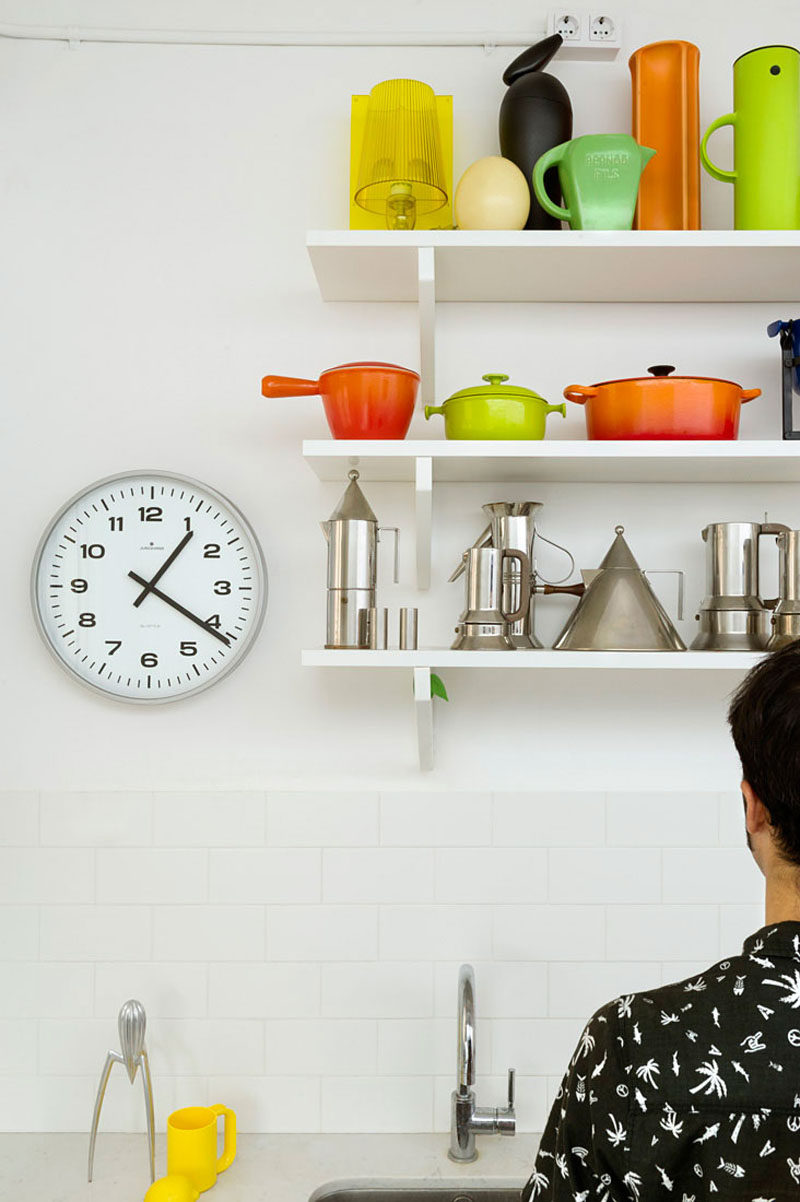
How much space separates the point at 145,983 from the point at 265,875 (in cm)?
27

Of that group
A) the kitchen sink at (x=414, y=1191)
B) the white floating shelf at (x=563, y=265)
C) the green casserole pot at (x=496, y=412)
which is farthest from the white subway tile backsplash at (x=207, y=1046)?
the white floating shelf at (x=563, y=265)

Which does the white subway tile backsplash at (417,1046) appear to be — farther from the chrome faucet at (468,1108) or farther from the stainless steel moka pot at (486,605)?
the stainless steel moka pot at (486,605)

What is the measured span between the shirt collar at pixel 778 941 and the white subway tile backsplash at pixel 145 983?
3.70ft

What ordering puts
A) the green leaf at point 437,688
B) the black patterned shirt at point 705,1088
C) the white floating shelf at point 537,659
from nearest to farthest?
the black patterned shirt at point 705,1088
the white floating shelf at point 537,659
the green leaf at point 437,688

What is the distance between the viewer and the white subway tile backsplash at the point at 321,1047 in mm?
1765

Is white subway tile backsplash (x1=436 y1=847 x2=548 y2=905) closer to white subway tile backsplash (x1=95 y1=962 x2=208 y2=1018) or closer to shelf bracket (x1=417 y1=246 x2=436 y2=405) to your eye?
white subway tile backsplash (x1=95 y1=962 x2=208 y2=1018)

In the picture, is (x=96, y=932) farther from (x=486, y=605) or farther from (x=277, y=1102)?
(x=486, y=605)

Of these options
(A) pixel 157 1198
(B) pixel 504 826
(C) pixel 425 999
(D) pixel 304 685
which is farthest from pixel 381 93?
(A) pixel 157 1198

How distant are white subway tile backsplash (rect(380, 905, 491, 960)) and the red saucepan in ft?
2.61

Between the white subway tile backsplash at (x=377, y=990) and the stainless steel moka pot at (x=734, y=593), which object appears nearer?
the stainless steel moka pot at (x=734, y=593)

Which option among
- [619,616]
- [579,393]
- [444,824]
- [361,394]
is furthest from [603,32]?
[444,824]

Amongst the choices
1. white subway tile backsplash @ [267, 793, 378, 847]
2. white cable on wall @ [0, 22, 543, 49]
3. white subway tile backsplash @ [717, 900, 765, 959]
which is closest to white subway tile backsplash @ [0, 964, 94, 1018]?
white subway tile backsplash @ [267, 793, 378, 847]

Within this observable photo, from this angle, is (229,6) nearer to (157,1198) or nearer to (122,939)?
(122,939)

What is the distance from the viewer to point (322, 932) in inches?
70.3
